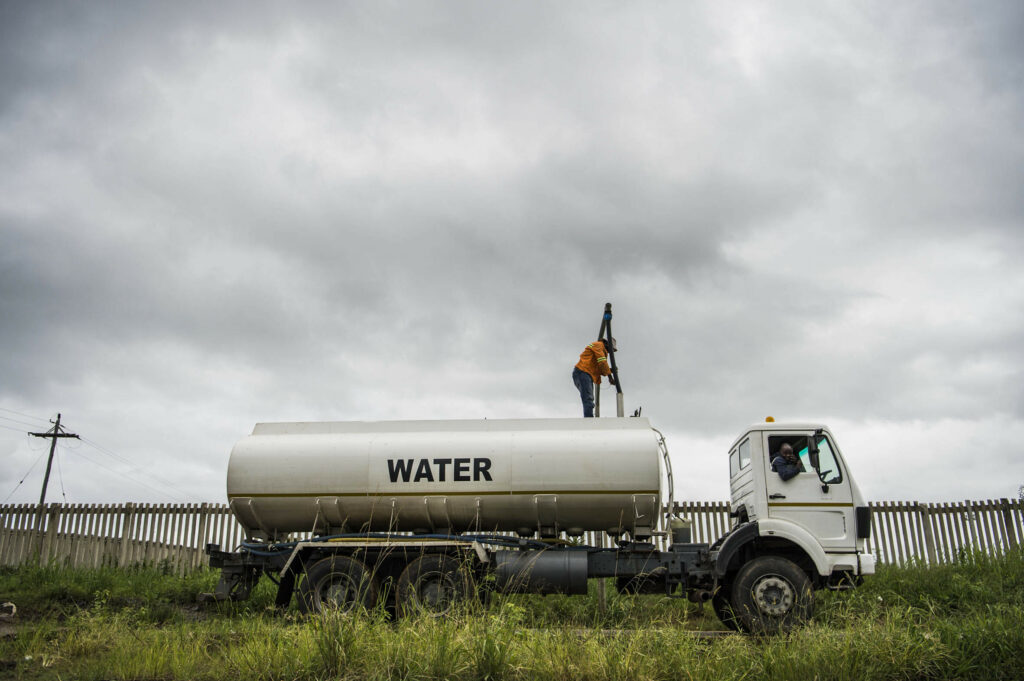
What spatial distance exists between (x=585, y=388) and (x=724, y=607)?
424 centimetres

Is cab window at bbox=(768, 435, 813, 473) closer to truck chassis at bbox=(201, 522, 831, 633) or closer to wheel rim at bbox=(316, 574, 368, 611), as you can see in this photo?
truck chassis at bbox=(201, 522, 831, 633)

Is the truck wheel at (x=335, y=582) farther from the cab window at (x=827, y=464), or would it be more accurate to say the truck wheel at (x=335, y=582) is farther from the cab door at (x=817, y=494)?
the cab window at (x=827, y=464)

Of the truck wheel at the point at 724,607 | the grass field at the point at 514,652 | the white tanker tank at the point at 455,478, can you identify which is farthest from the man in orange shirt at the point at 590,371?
the grass field at the point at 514,652

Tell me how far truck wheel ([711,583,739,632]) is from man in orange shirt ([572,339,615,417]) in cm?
369

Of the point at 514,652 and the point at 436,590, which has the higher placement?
the point at 436,590

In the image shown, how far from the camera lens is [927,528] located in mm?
15367

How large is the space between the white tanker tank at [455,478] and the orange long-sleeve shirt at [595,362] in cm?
188

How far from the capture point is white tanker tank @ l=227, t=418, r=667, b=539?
11469 mm

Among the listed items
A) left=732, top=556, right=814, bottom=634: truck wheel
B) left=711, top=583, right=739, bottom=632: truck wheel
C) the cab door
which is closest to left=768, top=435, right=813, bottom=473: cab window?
the cab door

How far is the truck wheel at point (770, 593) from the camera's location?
1034 cm

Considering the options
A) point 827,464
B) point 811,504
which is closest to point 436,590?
point 811,504

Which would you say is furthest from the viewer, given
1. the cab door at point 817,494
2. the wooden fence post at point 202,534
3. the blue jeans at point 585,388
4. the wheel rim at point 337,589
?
the wooden fence post at point 202,534

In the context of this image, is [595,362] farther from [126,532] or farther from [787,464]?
[126,532]

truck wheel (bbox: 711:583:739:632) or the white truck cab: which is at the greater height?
the white truck cab
